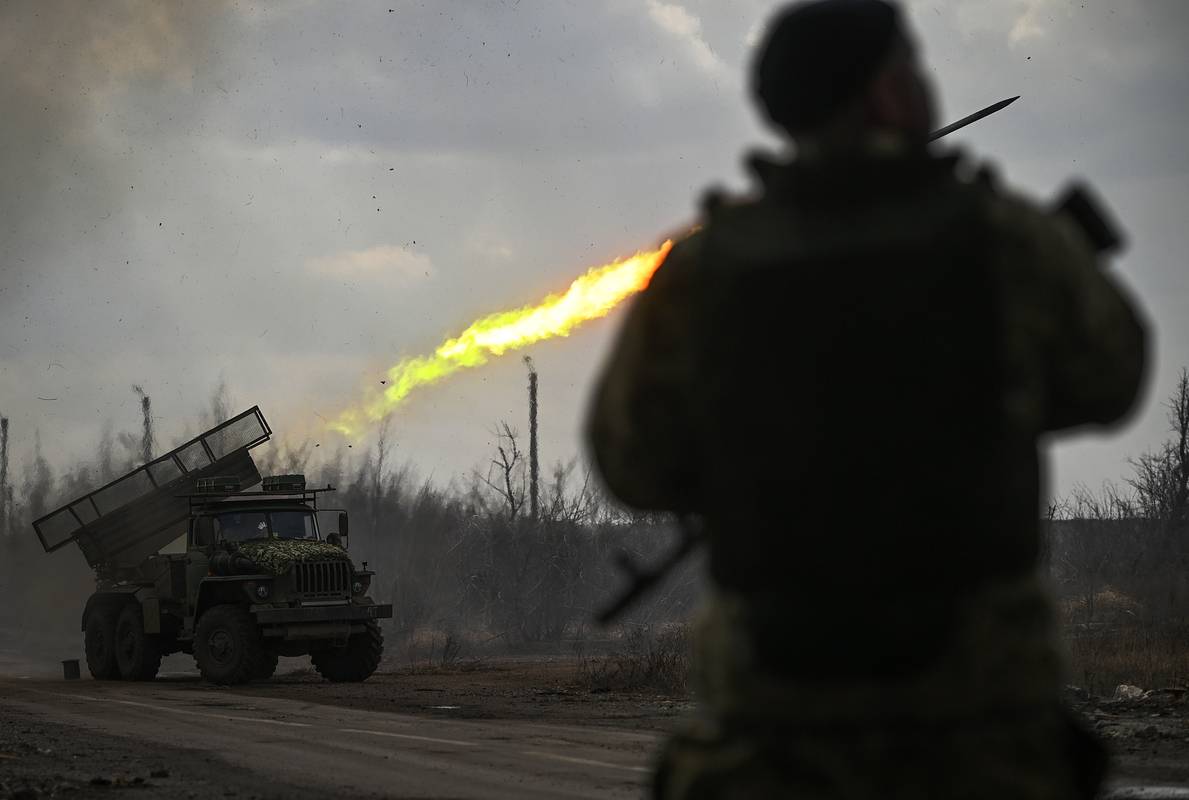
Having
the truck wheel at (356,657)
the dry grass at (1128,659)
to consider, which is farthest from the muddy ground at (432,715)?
the dry grass at (1128,659)

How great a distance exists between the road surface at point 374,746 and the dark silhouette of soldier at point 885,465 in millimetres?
7044

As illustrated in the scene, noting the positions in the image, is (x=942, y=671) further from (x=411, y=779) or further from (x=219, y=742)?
(x=219, y=742)

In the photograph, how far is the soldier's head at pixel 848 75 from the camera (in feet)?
7.62

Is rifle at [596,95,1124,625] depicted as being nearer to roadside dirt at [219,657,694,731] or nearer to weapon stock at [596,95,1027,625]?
weapon stock at [596,95,1027,625]

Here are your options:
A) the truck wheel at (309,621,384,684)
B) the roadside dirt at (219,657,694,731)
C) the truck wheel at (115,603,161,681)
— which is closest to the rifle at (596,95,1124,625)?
the roadside dirt at (219,657,694,731)

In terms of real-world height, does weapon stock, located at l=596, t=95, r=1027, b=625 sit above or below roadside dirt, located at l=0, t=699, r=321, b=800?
above

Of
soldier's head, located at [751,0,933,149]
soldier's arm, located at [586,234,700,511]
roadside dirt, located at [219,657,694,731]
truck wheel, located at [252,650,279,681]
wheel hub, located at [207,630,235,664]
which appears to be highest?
soldier's head, located at [751,0,933,149]

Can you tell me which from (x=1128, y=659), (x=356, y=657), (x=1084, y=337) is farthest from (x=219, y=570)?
(x=1084, y=337)

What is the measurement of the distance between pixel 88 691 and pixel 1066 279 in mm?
20861

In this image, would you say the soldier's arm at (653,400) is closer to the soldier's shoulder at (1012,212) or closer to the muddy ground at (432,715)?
the soldier's shoulder at (1012,212)

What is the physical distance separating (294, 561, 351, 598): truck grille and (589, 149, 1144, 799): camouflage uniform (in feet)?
65.7

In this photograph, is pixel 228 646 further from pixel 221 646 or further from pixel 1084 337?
pixel 1084 337

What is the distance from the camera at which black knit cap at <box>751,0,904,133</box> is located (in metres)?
2.33

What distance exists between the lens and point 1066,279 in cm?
221
